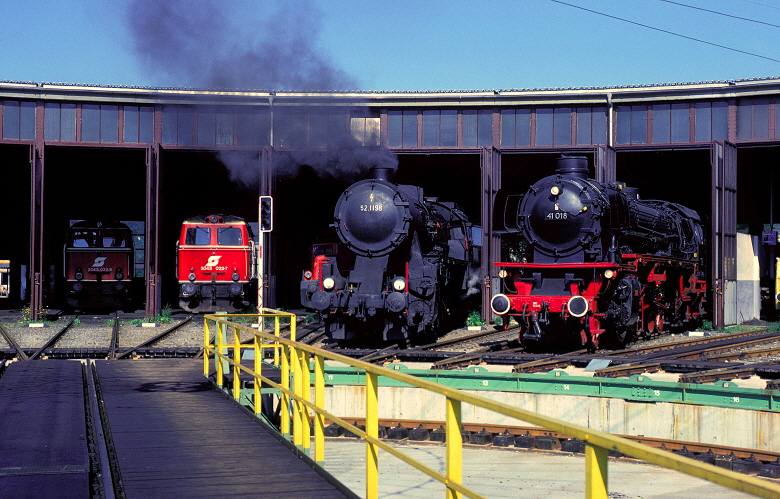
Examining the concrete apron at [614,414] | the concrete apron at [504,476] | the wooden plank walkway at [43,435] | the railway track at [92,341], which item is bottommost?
the concrete apron at [504,476]

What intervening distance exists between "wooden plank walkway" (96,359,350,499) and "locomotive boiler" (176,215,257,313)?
14.4 m

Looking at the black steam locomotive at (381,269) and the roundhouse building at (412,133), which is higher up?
the roundhouse building at (412,133)

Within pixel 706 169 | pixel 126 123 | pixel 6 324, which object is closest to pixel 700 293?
pixel 706 169

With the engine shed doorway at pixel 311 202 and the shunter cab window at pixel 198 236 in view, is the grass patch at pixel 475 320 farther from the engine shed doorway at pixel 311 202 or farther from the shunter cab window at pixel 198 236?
the shunter cab window at pixel 198 236

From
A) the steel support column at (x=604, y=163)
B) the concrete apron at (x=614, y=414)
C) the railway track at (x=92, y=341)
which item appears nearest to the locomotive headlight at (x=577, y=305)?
the concrete apron at (x=614, y=414)

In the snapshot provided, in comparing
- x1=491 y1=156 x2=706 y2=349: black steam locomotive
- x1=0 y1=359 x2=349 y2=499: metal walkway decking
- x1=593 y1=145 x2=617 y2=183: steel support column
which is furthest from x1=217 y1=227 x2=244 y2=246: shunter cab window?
x1=0 y1=359 x2=349 y2=499: metal walkway decking

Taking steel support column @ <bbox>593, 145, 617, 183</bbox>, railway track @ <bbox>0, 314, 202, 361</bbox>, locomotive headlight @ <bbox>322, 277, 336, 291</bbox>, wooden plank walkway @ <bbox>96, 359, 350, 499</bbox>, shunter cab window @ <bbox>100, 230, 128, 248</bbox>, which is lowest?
railway track @ <bbox>0, 314, 202, 361</bbox>

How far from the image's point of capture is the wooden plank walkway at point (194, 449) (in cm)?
629

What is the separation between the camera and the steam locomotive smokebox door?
1788cm

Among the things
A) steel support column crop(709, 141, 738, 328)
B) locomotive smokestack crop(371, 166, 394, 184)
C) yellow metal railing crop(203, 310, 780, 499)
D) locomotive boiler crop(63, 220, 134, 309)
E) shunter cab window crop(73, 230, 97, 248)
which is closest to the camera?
yellow metal railing crop(203, 310, 780, 499)

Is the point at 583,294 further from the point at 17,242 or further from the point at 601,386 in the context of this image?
the point at 17,242

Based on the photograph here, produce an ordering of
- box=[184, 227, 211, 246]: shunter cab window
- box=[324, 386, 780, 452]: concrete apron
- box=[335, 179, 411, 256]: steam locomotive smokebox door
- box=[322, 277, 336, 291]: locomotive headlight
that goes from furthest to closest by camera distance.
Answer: box=[184, 227, 211, 246]: shunter cab window → box=[322, 277, 336, 291]: locomotive headlight → box=[335, 179, 411, 256]: steam locomotive smokebox door → box=[324, 386, 780, 452]: concrete apron

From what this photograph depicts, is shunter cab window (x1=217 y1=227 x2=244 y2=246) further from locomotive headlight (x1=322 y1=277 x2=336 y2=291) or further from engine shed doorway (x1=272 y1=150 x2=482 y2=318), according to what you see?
locomotive headlight (x1=322 y1=277 x2=336 y2=291)

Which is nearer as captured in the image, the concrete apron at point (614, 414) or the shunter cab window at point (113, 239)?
the concrete apron at point (614, 414)
